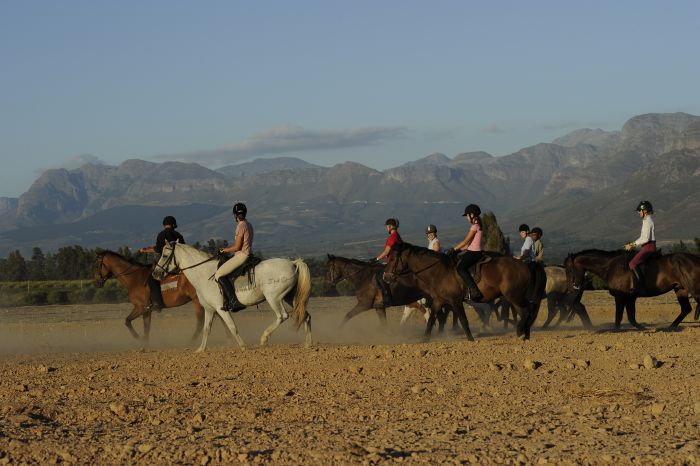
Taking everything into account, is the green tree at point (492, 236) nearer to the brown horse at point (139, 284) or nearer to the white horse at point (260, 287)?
the brown horse at point (139, 284)

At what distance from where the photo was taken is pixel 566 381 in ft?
44.7

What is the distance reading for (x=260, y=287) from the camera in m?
19.1

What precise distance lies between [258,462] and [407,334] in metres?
14.6

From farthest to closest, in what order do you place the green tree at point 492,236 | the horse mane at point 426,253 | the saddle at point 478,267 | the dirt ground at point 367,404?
the green tree at point 492,236
the horse mane at point 426,253
the saddle at point 478,267
the dirt ground at point 367,404

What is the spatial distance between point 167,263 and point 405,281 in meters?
4.71

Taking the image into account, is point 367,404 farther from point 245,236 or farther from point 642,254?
point 642,254

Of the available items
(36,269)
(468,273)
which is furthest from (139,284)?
(36,269)

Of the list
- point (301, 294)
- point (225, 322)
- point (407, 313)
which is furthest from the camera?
point (407, 313)

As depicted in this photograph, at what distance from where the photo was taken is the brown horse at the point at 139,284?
2111cm

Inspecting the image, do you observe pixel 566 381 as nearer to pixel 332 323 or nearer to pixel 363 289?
pixel 363 289

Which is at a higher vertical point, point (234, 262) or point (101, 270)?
point (234, 262)

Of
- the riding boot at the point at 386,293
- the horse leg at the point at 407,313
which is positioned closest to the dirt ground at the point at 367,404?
the riding boot at the point at 386,293

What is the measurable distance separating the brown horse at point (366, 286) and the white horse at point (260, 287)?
2448 millimetres

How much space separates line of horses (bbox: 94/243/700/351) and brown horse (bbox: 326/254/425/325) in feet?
0.08
